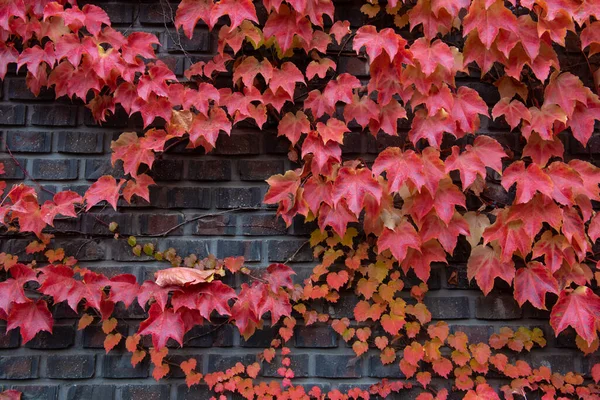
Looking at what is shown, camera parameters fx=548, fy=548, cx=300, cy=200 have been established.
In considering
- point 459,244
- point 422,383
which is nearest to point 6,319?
point 422,383

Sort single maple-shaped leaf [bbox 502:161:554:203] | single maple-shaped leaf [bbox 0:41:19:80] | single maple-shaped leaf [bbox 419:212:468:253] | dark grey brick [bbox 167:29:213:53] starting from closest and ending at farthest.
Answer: single maple-shaped leaf [bbox 502:161:554:203], single maple-shaped leaf [bbox 419:212:468:253], single maple-shaped leaf [bbox 0:41:19:80], dark grey brick [bbox 167:29:213:53]

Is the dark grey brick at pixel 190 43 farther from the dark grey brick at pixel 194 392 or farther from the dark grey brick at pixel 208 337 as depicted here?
the dark grey brick at pixel 194 392

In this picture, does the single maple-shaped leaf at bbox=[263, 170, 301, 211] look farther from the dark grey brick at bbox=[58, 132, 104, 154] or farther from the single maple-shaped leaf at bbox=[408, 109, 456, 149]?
the dark grey brick at bbox=[58, 132, 104, 154]

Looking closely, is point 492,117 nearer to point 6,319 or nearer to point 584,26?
point 584,26

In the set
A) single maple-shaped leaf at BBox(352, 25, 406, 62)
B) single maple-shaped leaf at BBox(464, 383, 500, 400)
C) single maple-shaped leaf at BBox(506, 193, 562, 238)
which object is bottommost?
single maple-shaped leaf at BBox(464, 383, 500, 400)

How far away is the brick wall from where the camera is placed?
2.00m

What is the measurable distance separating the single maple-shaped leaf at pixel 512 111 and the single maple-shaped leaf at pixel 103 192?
1384 millimetres

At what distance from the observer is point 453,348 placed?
2.01 meters

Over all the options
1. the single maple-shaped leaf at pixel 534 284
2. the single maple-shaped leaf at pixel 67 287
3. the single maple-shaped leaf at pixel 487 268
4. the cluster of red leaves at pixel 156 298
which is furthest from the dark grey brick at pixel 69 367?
the single maple-shaped leaf at pixel 534 284

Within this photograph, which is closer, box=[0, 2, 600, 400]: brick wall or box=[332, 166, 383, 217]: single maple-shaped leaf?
box=[332, 166, 383, 217]: single maple-shaped leaf

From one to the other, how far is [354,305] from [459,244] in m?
0.46

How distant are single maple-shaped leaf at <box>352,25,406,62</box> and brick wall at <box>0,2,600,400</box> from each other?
0.23 meters

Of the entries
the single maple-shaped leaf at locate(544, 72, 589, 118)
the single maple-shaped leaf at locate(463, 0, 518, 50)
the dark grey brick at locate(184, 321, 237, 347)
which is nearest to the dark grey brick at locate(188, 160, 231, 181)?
the dark grey brick at locate(184, 321, 237, 347)

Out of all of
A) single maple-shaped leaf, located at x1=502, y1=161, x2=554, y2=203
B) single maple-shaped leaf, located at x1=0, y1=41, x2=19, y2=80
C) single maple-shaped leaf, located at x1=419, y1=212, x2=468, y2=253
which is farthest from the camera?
single maple-shaped leaf, located at x1=0, y1=41, x2=19, y2=80
